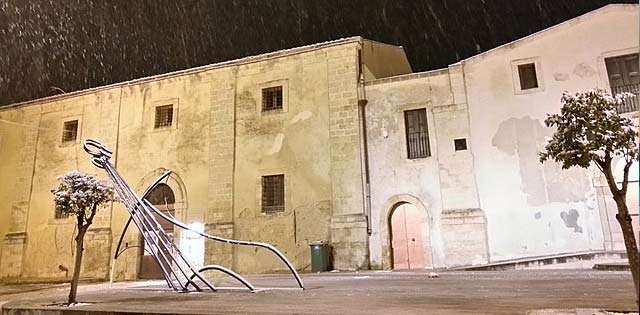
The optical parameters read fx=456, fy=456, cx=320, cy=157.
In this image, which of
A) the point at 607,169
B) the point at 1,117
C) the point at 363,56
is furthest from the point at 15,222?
the point at 607,169

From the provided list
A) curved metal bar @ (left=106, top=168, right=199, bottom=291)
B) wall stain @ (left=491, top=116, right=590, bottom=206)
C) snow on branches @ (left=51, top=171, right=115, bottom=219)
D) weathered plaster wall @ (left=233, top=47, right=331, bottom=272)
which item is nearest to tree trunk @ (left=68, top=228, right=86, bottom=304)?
snow on branches @ (left=51, top=171, right=115, bottom=219)

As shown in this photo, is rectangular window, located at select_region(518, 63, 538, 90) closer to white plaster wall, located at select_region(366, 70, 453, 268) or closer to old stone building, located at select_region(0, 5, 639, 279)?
old stone building, located at select_region(0, 5, 639, 279)

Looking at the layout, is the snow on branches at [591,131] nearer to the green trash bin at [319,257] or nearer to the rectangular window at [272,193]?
the green trash bin at [319,257]

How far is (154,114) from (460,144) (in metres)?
13.1

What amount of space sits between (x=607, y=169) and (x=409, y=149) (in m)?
10.5

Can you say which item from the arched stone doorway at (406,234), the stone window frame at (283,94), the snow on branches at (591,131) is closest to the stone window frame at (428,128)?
the arched stone doorway at (406,234)

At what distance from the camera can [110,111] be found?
21.1 metres

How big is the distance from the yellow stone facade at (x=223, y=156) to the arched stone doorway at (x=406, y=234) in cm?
82

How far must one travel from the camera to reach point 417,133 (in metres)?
16.1

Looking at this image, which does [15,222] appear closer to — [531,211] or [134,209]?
[134,209]

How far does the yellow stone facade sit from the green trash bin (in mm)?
451

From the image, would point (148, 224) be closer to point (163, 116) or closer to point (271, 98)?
point (271, 98)

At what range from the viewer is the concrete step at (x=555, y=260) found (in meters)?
12.1

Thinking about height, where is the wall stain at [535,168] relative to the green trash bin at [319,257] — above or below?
above
